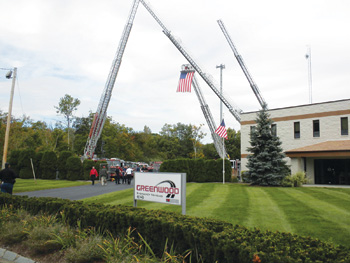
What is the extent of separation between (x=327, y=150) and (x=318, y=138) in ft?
16.5

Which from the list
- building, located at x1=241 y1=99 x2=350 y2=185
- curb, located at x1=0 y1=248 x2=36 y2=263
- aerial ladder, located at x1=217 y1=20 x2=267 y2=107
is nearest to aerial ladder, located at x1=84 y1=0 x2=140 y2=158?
aerial ladder, located at x1=217 y1=20 x2=267 y2=107

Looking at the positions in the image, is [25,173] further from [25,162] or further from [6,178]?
[6,178]

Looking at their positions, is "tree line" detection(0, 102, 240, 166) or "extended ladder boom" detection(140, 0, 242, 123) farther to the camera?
"tree line" detection(0, 102, 240, 166)

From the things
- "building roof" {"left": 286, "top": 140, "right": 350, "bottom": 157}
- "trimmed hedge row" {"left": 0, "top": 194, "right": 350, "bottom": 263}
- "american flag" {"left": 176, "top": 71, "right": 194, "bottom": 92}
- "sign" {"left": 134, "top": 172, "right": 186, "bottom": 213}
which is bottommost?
"trimmed hedge row" {"left": 0, "top": 194, "right": 350, "bottom": 263}

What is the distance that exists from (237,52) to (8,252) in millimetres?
48411

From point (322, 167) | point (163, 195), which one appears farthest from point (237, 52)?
point (163, 195)

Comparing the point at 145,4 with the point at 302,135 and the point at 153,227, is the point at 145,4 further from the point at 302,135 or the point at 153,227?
the point at 153,227

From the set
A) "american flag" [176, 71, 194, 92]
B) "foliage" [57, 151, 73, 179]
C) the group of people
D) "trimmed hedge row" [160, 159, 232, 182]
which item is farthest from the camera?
"foliage" [57, 151, 73, 179]

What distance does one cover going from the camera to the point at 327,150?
2491 cm

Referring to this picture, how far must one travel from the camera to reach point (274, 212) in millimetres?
11055

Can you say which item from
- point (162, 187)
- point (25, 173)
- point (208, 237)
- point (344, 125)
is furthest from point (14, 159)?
point (344, 125)

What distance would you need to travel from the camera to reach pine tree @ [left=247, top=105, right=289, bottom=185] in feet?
80.1

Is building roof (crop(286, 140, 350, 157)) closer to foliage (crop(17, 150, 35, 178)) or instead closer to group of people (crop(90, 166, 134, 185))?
group of people (crop(90, 166, 134, 185))

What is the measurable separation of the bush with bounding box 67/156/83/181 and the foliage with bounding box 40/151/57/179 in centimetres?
211
